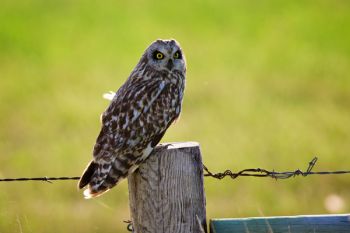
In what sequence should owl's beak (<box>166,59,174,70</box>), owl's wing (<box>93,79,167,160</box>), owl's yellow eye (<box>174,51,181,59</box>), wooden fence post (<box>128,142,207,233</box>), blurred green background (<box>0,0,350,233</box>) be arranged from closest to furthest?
wooden fence post (<box>128,142,207,233</box>)
owl's wing (<box>93,79,167,160</box>)
owl's beak (<box>166,59,174,70</box>)
owl's yellow eye (<box>174,51,181,59</box>)
blurred green background (<box>0,0,350,233</box>)

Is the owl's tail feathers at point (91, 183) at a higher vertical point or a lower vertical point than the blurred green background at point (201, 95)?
higher

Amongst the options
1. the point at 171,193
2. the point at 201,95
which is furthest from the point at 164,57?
the point at 201,95

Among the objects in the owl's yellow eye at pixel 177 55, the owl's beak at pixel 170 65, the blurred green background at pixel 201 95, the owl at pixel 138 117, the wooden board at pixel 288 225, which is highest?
the owl's yellow eye at pixel 177 55

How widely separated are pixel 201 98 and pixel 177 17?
1120 centimetres

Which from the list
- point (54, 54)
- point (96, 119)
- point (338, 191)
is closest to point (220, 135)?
point (96, 119)

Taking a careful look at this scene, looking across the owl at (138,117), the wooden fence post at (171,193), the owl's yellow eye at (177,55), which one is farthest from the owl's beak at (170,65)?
the wooden fence post at (171,193)

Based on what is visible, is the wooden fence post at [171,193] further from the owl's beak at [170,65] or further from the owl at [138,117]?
the owl's beak at [170,65]

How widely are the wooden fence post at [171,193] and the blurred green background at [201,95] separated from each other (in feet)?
3.76

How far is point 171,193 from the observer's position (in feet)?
19.2

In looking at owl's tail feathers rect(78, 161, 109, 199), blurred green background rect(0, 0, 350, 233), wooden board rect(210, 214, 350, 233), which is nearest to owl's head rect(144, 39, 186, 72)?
owl's tail feathers rect(78, 161, 109, 199)

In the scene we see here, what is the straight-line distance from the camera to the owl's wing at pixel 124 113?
6781mm

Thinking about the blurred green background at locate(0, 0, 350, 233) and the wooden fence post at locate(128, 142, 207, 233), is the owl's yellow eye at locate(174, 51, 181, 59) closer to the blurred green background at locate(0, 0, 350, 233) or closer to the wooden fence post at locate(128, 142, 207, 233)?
the blurred green background at locate(0, 0, 350, 233)

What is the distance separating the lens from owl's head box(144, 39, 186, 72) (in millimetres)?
7930

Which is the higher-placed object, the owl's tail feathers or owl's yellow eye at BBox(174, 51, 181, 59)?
owl's yellow eye at BBox(174, 51, 181, 59)
